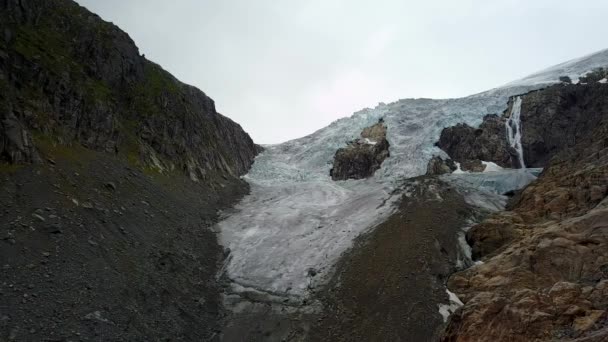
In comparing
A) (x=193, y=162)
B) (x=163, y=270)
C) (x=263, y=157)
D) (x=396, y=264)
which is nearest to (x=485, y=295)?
(x=396, y=264)

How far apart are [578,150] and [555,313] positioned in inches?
673

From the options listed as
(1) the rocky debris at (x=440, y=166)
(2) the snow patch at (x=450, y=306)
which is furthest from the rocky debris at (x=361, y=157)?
(2) the snow patch at (x=450, y=306)

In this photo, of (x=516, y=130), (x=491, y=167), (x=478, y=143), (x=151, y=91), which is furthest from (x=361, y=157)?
(x=151, y=91)

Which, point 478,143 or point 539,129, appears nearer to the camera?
point 539,129

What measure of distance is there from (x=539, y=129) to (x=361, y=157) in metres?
19.3

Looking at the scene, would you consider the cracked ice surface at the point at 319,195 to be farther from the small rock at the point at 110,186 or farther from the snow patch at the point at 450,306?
the small rock at the point at 110,186

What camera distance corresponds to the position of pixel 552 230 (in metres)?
16.9

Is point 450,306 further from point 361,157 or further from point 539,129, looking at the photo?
point 361,157

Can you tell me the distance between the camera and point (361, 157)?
5238 cm

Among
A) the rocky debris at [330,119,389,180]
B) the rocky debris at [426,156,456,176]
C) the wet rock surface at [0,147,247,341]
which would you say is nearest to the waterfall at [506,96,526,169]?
the rocky debris at [426,156,456,176]

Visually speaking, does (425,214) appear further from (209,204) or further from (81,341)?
(81,341)

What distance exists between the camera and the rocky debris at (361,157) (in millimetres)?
50812

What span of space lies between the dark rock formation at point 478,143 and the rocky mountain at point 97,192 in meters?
24.5

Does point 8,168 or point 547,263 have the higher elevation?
point 8,168
